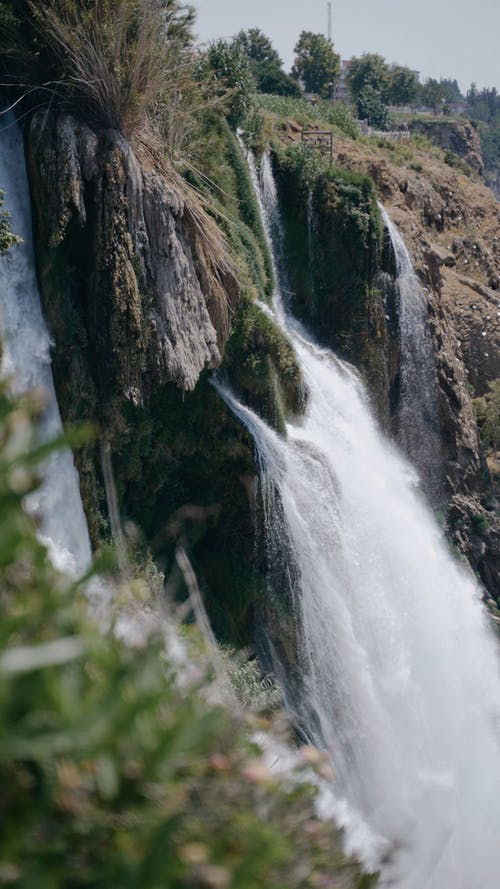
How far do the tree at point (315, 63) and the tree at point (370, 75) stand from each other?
8487 millimetres

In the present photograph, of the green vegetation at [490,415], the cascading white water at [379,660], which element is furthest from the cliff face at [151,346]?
the green vegetation at [490,415]

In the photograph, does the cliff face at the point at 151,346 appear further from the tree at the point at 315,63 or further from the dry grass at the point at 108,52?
the tree at the point at 315,63

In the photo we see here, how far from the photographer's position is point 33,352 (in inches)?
290

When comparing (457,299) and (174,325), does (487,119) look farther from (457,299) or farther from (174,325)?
(174,325)

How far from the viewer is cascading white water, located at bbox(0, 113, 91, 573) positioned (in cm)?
715

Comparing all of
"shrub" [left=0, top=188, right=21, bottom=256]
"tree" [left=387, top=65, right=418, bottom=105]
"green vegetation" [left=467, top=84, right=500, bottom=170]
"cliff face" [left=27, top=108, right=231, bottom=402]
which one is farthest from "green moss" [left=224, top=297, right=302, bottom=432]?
"green vegetation" [left=467, top=84, right=500, bottom=170]

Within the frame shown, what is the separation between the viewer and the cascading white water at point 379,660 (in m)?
9.42

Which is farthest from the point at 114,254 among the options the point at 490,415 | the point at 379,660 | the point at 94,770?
the point at 490,415

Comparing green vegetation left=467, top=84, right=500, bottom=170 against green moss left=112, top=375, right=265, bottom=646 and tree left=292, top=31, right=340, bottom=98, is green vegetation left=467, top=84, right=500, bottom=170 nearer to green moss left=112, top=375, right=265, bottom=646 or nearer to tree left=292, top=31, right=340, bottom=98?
tree left=292, top=31, right=340, bottom=98

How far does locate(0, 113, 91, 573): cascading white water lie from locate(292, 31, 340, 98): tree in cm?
4295

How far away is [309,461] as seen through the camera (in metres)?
10.1

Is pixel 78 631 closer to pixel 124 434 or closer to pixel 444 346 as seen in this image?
pixel 124 434

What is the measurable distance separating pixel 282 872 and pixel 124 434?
22.6 feet

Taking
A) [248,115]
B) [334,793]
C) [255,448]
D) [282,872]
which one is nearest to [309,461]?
[255,448]
